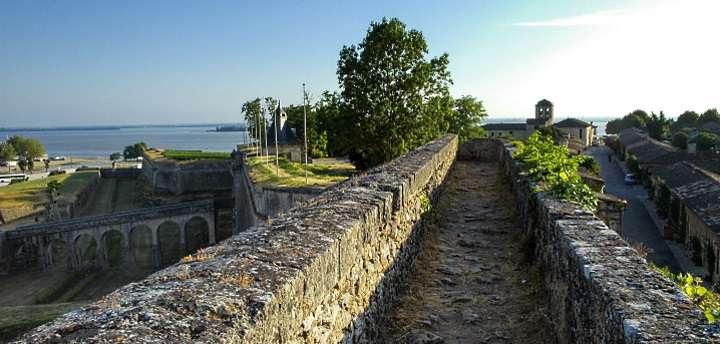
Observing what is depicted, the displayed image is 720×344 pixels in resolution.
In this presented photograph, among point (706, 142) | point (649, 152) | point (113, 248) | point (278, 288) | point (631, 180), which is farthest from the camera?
point (706, 142)

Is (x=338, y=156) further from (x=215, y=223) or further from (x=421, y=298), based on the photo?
(x=421, y=298)

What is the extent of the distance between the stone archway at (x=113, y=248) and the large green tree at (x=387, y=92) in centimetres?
2310

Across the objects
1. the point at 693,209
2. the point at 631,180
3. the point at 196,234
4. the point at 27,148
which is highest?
the point at 27,148

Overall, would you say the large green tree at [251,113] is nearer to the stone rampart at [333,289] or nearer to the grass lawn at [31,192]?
the grass lawn at [31,192]

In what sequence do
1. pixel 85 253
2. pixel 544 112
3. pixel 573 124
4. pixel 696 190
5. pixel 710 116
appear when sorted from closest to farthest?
1. pixel 696 190
2. pixel 85 253
3. pixel 544 112
4. pixel 573 124
5. pixel 710 116

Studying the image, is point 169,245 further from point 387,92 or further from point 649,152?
point 649,152

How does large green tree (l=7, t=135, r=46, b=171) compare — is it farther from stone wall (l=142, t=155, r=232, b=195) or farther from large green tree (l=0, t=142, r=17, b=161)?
stone wall (l=142, t=155, r=232, b=195)

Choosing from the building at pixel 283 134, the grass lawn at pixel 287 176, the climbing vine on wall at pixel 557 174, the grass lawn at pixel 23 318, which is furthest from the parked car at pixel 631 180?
the grass lawn at pixel 23 318

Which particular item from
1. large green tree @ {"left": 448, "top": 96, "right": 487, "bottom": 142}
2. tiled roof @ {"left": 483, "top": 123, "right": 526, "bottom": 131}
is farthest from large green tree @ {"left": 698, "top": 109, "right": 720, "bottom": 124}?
large green tree @ {"left": 448, "top": 96, "right": 487, "bottom": 142}

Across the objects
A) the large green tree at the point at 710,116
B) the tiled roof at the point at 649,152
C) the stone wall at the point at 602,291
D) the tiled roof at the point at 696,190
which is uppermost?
the large green tree at the point at 710,116

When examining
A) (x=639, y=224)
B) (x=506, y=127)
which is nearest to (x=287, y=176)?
(x=639, y=224)

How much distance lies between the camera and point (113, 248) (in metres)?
46.6

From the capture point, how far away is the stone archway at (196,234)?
147 feet

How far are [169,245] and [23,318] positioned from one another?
3454 cm
